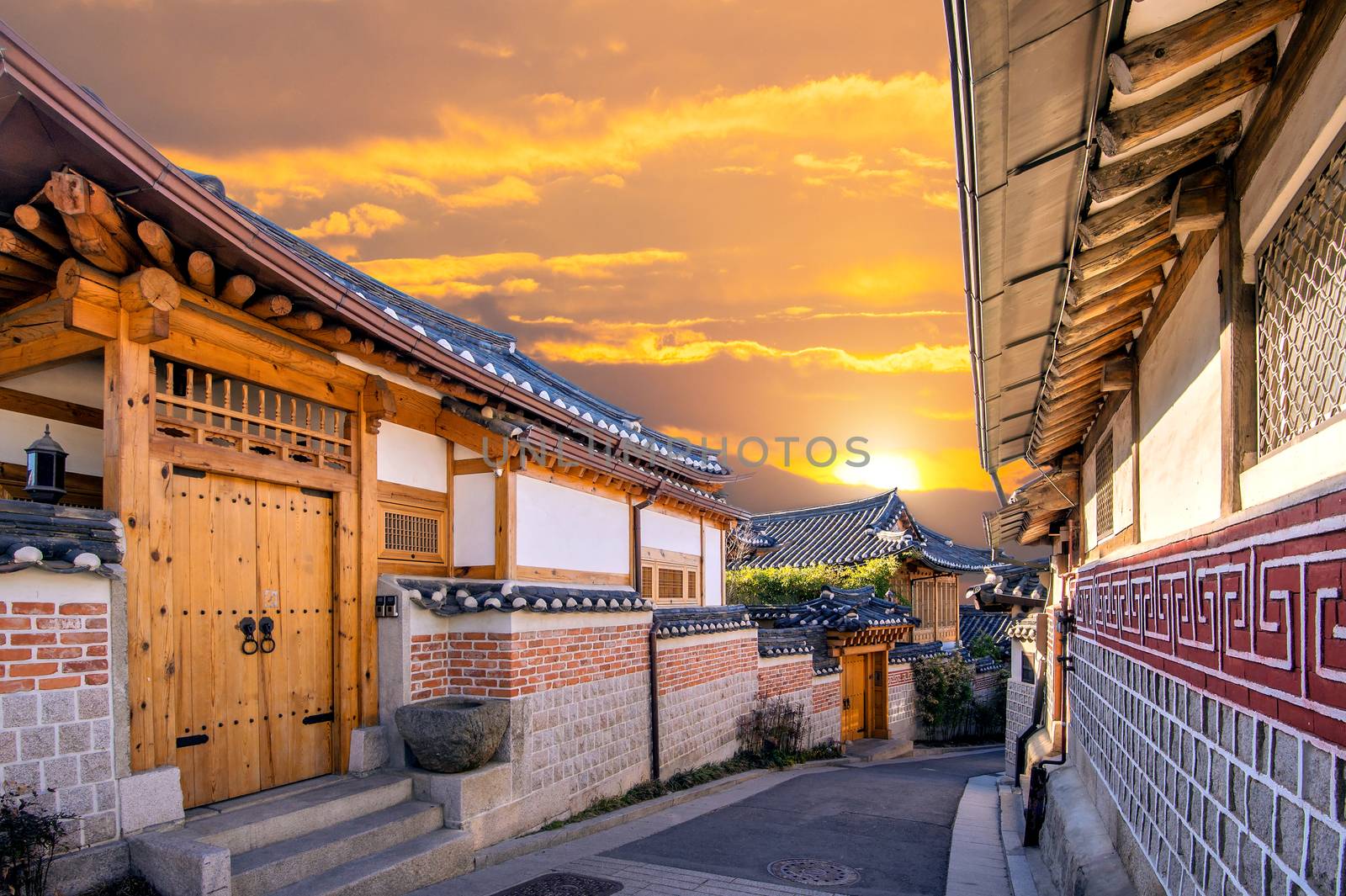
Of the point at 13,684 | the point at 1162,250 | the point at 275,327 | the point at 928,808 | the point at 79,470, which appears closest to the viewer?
the point at 1162,250

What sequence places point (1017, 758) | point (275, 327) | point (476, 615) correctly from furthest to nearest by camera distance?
point (1017, 758), point (476, 615), point (275, 327)

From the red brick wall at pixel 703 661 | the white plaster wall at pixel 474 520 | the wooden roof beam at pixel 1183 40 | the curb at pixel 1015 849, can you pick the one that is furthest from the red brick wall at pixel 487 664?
the wooden roof beam at pixel 1183 40

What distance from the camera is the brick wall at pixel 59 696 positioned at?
4.73 metres

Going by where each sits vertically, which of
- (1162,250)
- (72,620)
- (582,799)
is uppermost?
(1162,250)

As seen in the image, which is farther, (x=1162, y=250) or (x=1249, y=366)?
(x=1162, y=250)

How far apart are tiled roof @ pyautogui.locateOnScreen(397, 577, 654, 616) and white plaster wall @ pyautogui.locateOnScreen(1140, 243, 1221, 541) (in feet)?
17.2

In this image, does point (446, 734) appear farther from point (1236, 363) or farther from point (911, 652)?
point (911, 652)

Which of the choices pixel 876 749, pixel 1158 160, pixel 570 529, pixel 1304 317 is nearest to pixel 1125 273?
pixel 1158 160

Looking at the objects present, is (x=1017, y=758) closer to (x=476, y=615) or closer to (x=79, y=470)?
(x=476, y=615)

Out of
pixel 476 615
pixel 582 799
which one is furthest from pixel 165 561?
pixel 582 799

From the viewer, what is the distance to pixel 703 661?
41.3 feet

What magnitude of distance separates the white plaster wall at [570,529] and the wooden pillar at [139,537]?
12.0 feet

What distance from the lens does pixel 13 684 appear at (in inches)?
187

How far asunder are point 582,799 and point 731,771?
447cm
